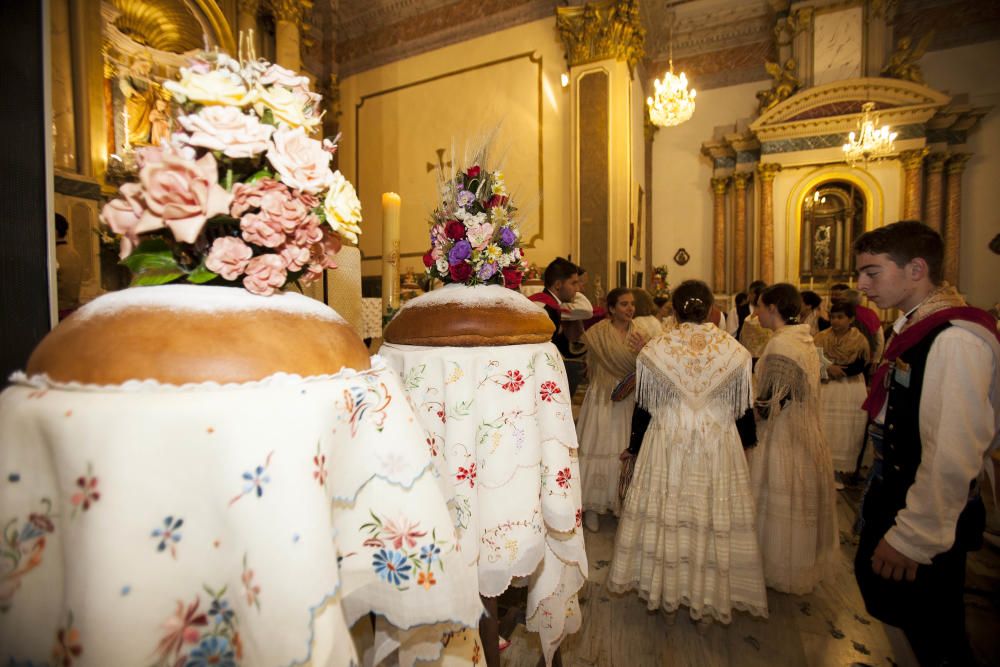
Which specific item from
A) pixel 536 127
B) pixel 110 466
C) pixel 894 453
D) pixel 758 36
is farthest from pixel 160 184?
pixel 758 36

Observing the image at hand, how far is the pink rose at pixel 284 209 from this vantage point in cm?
82

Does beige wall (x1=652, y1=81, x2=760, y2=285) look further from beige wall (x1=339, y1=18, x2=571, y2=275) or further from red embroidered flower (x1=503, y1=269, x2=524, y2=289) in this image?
red embroidered flower (x1=503, y1=269, x2=524, y2=289)

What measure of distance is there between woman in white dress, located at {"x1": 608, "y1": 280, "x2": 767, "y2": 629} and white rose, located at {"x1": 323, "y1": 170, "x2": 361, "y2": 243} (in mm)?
1888

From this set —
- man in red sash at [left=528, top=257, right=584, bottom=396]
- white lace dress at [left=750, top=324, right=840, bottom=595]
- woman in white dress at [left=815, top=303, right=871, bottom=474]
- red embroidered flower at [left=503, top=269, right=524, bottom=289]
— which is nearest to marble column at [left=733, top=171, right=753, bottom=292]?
woman in white dress at [left=815, top=303, right=871, bottom=474]

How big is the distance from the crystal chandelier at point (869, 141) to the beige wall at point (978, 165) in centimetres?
141

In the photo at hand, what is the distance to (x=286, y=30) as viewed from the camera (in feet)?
19.8

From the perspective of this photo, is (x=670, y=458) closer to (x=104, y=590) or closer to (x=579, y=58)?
(x=104, y=590)

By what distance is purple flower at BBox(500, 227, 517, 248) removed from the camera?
180cm

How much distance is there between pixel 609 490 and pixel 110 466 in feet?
11.1

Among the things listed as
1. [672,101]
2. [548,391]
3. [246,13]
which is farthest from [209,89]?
[672,101]

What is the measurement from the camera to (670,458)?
2371 mm

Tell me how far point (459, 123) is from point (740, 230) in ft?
20.5

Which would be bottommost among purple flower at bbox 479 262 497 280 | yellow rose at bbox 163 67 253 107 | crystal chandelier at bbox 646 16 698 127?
purple flower at bbox 479 262 497 280

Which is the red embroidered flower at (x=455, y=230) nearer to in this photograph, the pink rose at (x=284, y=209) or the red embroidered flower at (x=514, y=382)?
the red embroidered flower at (x=514, y=382)
